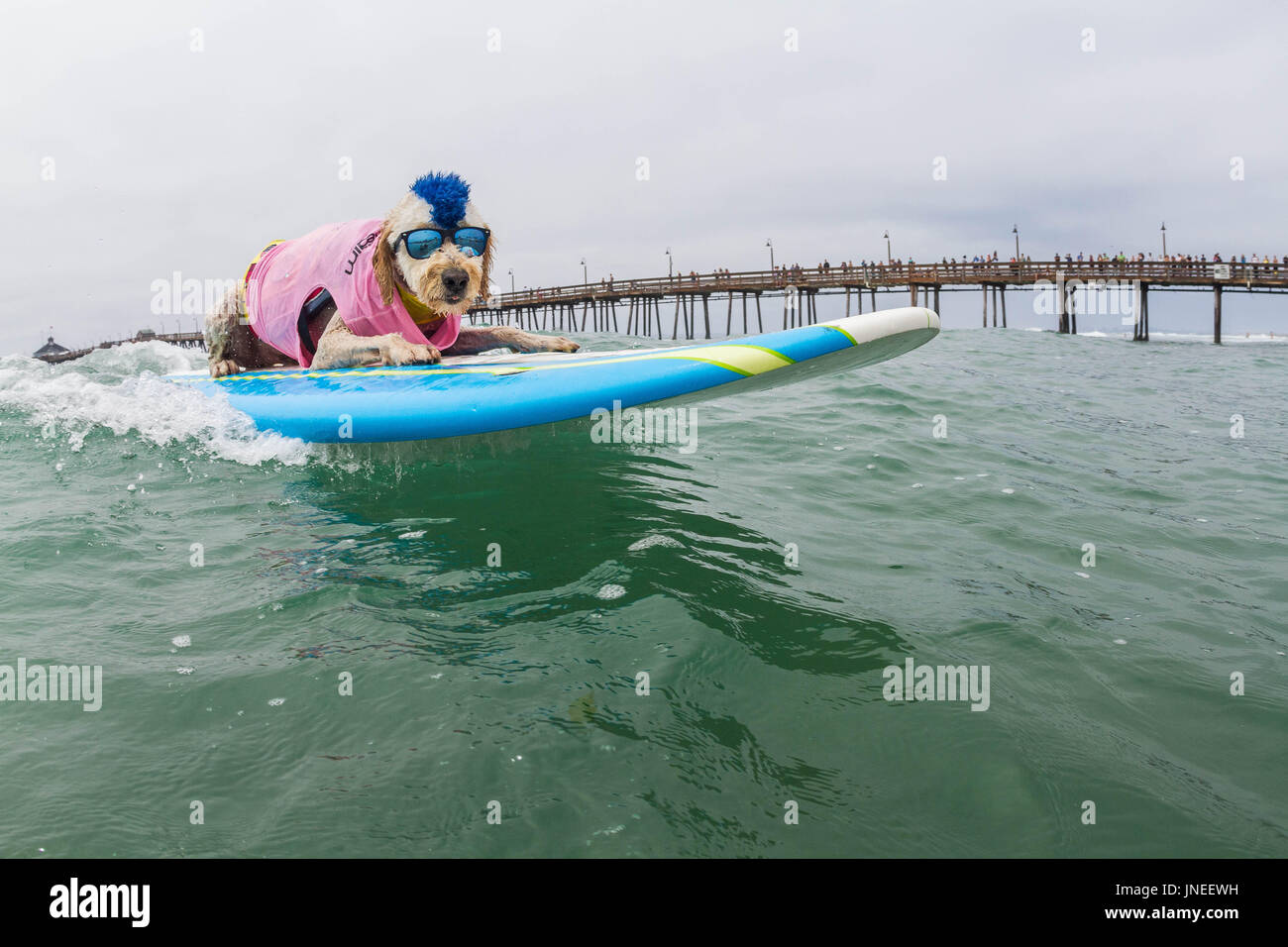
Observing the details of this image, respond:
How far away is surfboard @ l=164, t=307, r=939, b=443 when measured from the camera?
14.9 ft

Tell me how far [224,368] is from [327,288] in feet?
5.95

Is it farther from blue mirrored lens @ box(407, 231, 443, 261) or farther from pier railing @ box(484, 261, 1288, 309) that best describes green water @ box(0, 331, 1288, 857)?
pier railing @ box(484, 261, 1288, 309)

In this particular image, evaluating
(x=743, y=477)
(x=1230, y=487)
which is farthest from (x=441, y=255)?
(x=1230, y=487)

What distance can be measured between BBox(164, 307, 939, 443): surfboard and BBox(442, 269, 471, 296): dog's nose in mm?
562

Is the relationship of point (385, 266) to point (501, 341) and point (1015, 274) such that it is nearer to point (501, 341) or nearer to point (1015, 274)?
point (501, 341)

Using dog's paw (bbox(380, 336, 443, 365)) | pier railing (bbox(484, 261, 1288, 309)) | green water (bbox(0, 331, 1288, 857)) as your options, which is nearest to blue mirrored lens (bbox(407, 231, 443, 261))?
dog's paw (bbox(380, 336, 443, 365))

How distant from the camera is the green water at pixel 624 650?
7.39 ft

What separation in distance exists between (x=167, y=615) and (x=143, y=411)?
4.54 m

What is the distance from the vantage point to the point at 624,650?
317 cm

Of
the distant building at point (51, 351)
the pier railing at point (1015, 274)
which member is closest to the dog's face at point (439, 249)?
the pier railing at point (1015, 274)

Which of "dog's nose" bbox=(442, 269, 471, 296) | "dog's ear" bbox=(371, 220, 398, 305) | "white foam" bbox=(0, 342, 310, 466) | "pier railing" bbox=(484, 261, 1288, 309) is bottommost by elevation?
"white foam" bbox=(0, 342, 310, 466)

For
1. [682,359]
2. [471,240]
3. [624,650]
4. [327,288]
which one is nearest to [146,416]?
[327,288]

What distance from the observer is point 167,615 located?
3.53m
